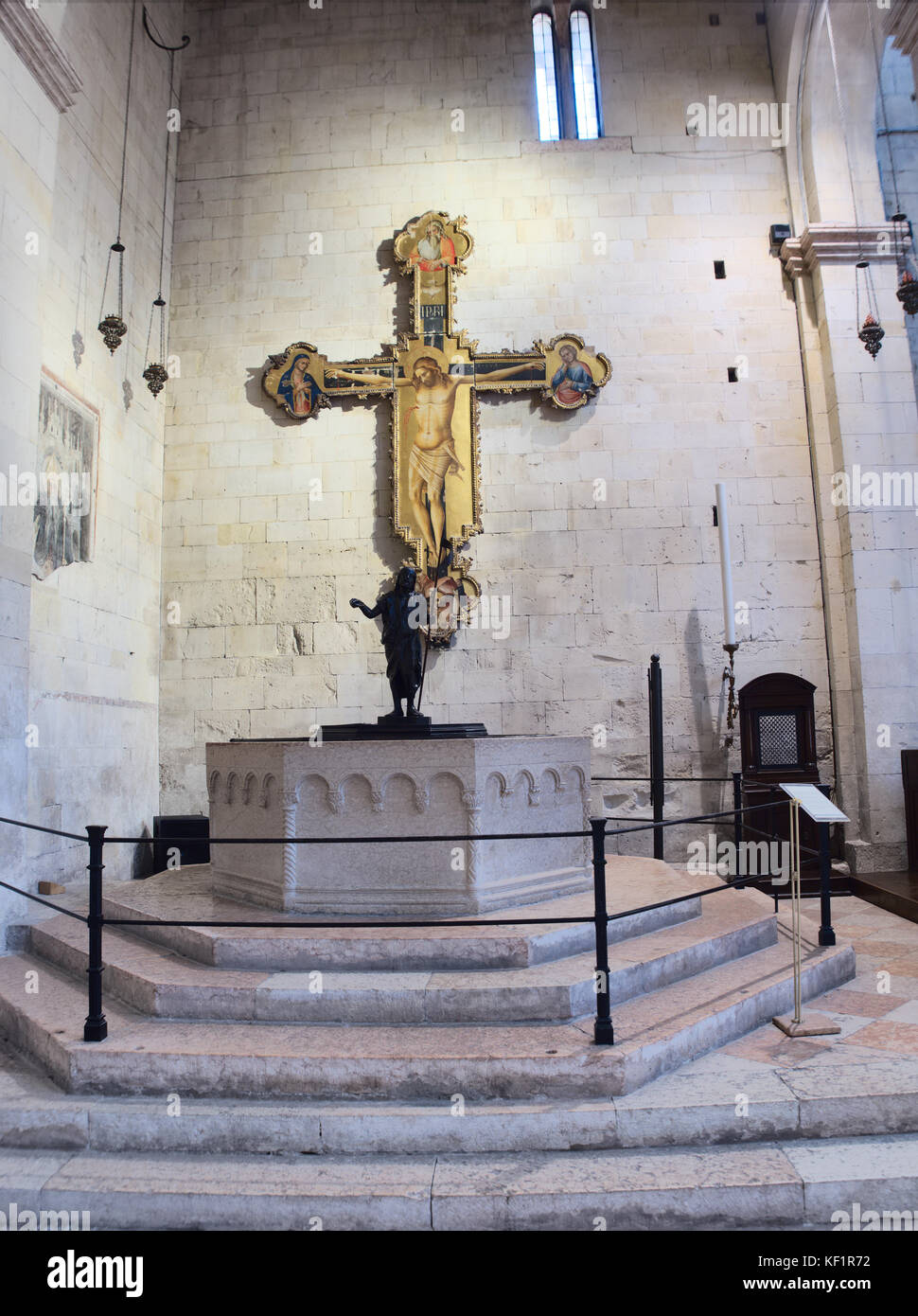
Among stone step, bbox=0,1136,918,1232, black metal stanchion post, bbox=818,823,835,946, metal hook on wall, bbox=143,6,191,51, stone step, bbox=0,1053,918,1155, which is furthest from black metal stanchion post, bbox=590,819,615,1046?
metal hook on wall, bbox=143,6,191,51


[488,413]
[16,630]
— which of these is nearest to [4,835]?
[16,630]

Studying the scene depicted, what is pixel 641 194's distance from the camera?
29.2 feet

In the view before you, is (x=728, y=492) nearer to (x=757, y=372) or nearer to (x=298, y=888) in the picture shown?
(x=757, y=372)

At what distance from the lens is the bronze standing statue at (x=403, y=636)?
16.8 feet

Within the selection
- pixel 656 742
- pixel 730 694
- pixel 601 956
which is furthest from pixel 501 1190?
pixel 730 694

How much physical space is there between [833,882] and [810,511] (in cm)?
343

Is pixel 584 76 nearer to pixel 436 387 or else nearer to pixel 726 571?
pixel 436 387

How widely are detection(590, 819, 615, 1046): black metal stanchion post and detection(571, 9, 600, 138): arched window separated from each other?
838 centimetres

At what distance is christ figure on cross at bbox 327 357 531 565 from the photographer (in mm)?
8375

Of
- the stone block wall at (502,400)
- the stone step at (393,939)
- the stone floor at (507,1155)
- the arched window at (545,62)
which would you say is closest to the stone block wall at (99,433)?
the stone block wall at (502,400)

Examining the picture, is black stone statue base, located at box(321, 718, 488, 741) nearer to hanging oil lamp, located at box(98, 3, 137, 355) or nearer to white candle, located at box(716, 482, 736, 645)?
white candle, located at box(716, 482, 736, 645)

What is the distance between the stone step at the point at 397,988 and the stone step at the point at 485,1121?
1.56ft

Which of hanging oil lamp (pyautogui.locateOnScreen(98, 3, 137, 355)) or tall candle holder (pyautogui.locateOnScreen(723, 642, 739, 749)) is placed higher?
hanging oil lamp (pyautogui.locateOnScreen(98, 3, 137, 355))

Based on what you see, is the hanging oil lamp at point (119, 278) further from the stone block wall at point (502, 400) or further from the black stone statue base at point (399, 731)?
the black stone statue base at point (399, 731)
